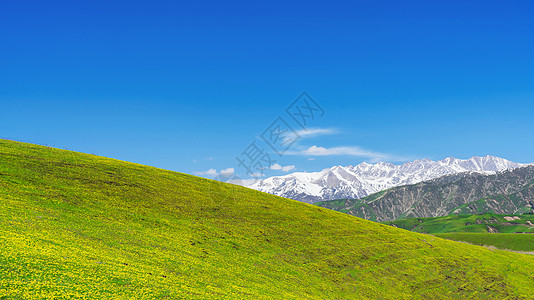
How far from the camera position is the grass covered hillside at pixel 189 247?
28.5 metres

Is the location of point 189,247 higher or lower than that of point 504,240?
higher

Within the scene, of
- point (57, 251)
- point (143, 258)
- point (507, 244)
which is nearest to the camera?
point (57, 251)

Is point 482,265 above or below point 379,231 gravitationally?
below

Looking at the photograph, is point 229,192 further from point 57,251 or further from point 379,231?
point 57,251

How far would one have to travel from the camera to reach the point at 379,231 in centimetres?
7819

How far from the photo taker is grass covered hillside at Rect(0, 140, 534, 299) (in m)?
28.5

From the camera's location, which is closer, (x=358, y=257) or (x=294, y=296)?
(x=294, y=296)

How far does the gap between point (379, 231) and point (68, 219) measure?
216 ft

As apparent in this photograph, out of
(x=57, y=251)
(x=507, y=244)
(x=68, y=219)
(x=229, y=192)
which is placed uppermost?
(x=229, y=192)

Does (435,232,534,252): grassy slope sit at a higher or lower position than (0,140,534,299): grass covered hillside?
lower

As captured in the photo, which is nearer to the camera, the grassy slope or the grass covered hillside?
the grass covered hillside

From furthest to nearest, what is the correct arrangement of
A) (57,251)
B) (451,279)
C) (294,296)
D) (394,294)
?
(451,279)
(394,294)
(294,296)
(57,251)

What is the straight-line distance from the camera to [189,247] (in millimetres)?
44188

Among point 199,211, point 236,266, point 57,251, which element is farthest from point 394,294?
point 57,251
